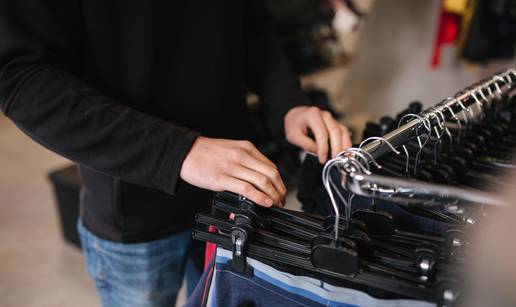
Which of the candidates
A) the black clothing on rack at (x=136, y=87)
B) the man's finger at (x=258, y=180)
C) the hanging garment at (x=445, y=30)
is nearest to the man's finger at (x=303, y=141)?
the black clothing on rack at (x=136, y=87)

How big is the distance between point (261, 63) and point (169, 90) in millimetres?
252

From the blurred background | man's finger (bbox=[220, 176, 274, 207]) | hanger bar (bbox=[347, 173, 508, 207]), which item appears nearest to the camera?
hanger bar (bbox=[347, 173, 508, 207])

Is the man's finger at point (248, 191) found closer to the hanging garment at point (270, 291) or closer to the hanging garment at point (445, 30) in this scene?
the hanging garment at point (270, 291)

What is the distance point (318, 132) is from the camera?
32.2 inches

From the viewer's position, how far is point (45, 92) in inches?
27.7

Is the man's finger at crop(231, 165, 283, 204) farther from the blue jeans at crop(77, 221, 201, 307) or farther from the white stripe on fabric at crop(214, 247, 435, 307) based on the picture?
the blue jeans at crop(77, 221, 201, 307)

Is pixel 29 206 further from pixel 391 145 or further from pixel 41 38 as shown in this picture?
pixel 391 145

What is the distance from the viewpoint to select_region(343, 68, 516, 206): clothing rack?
50 cm

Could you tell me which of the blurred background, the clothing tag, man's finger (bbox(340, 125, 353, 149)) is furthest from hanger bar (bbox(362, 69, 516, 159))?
the clothing tag

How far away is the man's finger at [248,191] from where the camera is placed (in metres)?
0.62

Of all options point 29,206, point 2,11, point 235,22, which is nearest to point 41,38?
point 2,11

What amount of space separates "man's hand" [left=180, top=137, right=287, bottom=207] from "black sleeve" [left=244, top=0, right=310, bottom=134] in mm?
354

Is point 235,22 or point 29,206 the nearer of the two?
point 235,22

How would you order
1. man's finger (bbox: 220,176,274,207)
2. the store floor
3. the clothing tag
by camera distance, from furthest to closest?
the clothing tag
the store floor
man's finger (bbox: 220,176,274,207)
